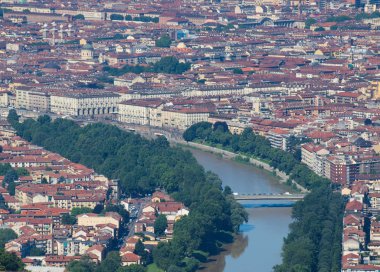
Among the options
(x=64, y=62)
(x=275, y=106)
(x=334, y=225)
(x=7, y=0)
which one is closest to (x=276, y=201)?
(x=334, y=225)

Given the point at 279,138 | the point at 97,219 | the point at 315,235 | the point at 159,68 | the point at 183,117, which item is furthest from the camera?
the point at 159,68

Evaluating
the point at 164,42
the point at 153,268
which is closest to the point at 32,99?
the point at 164,42

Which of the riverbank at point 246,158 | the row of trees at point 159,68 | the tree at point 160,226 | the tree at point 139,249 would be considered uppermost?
the tree at point 139,249

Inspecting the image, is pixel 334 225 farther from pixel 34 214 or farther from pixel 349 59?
pixel 349 59

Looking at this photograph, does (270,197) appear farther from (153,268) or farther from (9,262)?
(9,262)

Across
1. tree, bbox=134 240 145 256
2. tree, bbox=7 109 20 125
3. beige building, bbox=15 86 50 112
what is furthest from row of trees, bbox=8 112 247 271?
beige building, bbox=15 86 50 112

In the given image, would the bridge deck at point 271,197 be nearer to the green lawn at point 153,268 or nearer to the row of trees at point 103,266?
the green lawn at point 153,268

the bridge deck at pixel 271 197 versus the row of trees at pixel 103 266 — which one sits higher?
the row of trees at pixel 103 266

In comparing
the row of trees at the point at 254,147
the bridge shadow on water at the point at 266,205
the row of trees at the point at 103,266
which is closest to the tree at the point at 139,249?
the row of trees at the point at 103,266
